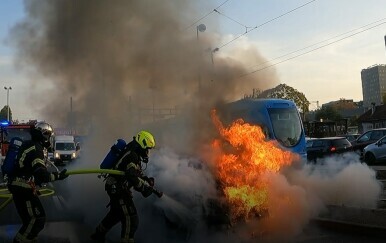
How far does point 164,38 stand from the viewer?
11602 mm

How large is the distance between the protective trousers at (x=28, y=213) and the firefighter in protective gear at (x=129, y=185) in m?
0.97

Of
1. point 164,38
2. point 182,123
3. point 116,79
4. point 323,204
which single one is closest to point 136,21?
point 164,38

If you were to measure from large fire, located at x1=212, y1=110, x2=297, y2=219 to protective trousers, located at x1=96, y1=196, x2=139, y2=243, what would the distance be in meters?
1.30

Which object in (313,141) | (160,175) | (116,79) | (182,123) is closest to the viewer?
(160,175)

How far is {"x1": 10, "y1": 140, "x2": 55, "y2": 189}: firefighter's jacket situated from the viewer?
517 cm

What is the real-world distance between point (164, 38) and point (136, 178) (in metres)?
6.75

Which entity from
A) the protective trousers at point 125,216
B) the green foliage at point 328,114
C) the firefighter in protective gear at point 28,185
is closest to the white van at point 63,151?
the protective trousers at point 125,216

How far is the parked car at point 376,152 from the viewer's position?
715 inches

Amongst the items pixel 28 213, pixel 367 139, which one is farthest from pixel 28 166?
pixel 367 139

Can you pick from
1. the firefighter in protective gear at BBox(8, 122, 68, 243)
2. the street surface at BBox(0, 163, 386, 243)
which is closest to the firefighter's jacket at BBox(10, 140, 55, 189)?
the firefighter in protective gear at BBox(8, 122, 68, 243)

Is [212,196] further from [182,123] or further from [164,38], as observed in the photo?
[164,38]

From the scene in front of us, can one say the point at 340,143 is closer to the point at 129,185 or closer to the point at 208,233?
the point at 208,233

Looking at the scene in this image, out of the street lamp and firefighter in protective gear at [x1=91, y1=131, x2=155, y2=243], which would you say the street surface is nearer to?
firefighter in protective gear at [x1=91, y1=131, x2=155, y2=243]

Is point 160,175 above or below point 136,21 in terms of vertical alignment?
below
